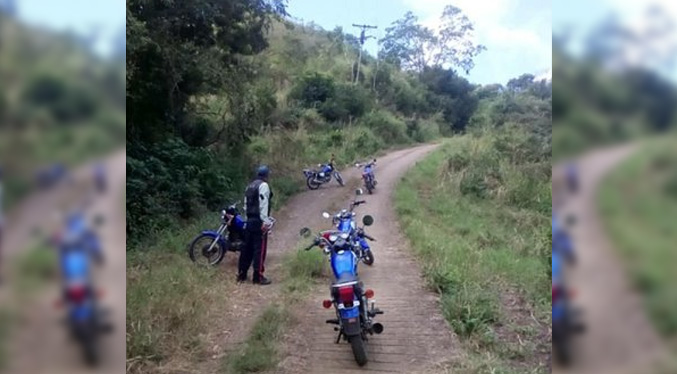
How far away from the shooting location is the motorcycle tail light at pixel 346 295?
4.31 meters

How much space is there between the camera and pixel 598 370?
0.78 metres

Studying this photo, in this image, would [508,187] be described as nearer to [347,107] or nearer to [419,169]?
[419,169]

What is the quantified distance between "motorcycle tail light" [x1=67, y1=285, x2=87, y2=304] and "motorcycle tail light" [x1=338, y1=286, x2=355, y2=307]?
11.7ft

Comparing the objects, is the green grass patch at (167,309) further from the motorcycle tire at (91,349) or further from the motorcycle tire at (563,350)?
the motorcycle tire at (563,350)

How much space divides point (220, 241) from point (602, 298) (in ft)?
21.6

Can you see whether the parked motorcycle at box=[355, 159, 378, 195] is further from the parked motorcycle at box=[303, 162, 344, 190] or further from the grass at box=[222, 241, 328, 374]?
the grass at box=[222, 241, 328, 374]

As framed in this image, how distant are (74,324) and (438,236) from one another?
335 inches

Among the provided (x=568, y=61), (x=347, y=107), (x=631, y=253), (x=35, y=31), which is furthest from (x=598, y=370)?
(x=347, y=107)

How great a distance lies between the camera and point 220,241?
707cm

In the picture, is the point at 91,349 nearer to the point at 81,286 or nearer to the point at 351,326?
the point at 81,286

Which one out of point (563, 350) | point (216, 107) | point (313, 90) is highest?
point (313, 90)

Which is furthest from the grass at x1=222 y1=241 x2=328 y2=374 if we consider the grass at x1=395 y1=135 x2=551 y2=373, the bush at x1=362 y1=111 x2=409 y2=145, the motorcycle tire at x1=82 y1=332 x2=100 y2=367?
the bush at x1=362 y1=111 x2=409 y2=145

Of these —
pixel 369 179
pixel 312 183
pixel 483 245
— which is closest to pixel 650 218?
pixel 483 245

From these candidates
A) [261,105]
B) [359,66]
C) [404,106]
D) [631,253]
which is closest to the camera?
[631,253]
